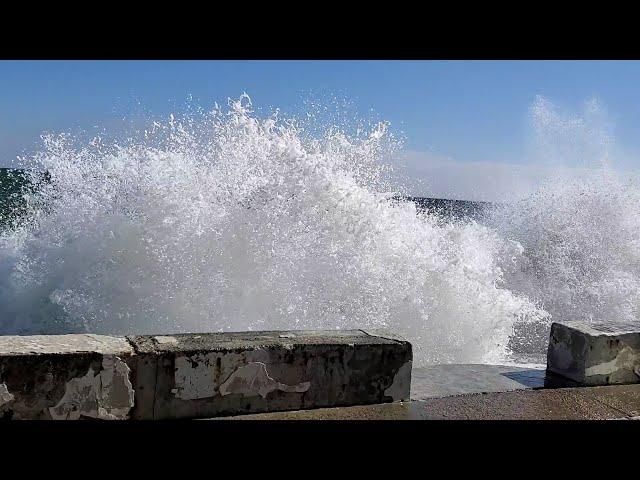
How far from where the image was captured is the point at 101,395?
8.46 ft

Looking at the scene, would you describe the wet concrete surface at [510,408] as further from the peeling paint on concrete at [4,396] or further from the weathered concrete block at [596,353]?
the peeling paint on concrete at [4,396]

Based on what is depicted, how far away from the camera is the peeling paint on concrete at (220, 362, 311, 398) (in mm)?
2850

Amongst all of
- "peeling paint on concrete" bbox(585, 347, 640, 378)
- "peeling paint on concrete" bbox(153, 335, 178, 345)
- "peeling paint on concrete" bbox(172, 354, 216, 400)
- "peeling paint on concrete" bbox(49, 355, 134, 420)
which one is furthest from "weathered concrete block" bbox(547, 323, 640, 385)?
"peeling paint on concrete" bbox(49, 355, 134, 420)

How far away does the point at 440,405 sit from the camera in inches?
131

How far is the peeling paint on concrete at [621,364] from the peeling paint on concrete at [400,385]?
1386mm

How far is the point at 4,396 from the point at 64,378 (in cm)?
23

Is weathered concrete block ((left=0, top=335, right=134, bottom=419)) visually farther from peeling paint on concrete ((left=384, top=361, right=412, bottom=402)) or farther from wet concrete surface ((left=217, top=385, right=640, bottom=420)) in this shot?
peeling paint on concrete ((left=384, top=361, right=412, bottom=402))
